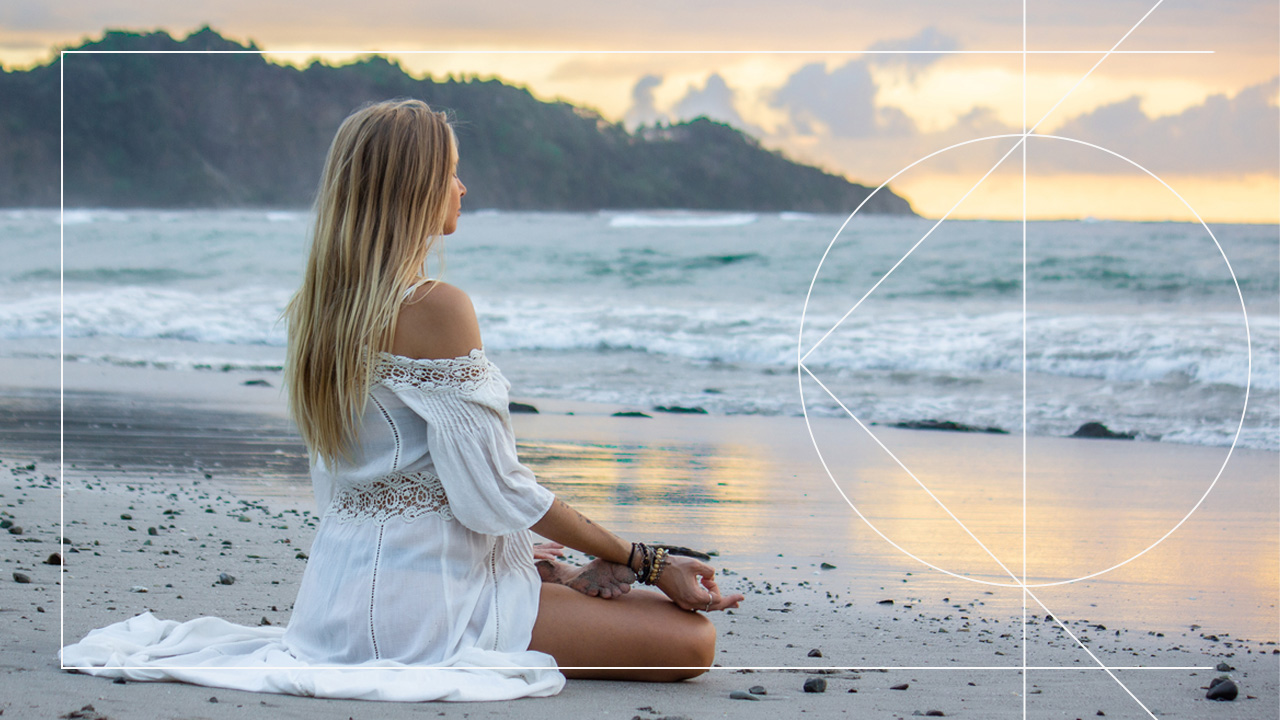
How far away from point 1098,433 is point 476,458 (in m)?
6.31

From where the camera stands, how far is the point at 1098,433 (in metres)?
7.51

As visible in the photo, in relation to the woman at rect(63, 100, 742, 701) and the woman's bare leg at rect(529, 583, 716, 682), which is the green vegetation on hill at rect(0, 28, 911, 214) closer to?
the woman at rect(63, 100, 742, 701)

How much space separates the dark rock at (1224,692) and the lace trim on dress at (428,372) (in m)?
1.86

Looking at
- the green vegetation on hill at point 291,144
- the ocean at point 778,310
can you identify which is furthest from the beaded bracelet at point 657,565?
the ocean at point 778,310

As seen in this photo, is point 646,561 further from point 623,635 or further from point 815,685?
point 815,685

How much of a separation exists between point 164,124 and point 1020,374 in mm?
9843

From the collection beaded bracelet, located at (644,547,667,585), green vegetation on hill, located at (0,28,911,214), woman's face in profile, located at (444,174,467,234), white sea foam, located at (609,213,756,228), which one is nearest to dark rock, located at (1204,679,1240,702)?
beaded bracelet, located at (644,547,667,585)

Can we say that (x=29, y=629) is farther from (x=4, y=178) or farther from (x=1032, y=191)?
(x=4, y=178)

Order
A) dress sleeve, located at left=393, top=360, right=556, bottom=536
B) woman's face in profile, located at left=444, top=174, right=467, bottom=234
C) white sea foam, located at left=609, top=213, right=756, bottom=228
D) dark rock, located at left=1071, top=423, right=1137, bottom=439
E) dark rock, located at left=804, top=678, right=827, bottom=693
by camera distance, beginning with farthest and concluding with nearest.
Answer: white sea foam, located at left=609, top=213, right=756, bottom=228
dark rock, located at left=1071, top=423, right=1137, bottom=439
dark rock, located at left=804, top=678, right=827, bottom=693
woman's face in profile, located at left=444, top=174, right=467, bottom=234
dress sleeve, located at left=393, top=360, right=556, bottom=536

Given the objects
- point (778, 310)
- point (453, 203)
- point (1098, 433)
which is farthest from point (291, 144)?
point (453, 203)

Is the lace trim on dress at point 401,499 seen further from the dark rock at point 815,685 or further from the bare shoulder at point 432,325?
the dark rock at point 815,685

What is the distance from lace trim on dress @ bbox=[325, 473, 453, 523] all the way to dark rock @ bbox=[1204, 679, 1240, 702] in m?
1.84

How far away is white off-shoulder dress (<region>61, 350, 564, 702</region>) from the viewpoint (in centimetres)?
225

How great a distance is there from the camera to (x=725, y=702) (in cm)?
244
